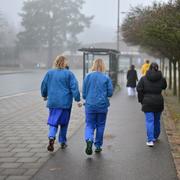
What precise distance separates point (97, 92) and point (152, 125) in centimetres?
151

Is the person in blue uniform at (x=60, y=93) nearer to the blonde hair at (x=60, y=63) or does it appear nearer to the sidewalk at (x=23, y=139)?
the blonde hair at (x=60, y=63)

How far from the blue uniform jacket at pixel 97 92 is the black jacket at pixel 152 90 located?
105cm

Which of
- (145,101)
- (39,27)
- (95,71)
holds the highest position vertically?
(39,27)

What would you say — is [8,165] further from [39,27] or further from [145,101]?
A: [39,27]

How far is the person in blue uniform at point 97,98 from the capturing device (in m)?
8.08

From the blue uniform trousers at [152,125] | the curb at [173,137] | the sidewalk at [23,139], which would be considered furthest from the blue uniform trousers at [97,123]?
the curb at [173,137]

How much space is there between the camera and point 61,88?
27.1 ft

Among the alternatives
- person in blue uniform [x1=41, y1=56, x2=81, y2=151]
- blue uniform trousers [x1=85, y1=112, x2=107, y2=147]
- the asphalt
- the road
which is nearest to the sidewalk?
the asphalt

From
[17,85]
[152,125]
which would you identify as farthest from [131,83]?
[152,125]

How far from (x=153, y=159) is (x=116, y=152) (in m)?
0.82

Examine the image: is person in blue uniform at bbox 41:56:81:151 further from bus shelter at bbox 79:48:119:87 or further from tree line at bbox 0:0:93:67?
tree line at bbox 0:0:93:67

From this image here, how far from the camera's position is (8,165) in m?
7.05

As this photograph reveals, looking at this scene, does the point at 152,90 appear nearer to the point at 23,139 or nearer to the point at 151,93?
the point at 151,93

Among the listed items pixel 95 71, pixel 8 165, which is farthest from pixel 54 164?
pixel 95 71
